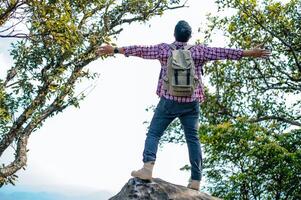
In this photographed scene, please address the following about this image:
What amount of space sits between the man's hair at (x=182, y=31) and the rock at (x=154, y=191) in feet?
6.41

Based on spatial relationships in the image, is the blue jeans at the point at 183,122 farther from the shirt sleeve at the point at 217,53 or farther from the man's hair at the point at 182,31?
the man's hair at the point at 182,31

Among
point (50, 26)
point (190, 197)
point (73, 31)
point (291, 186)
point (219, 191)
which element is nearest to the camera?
point (190, 197)

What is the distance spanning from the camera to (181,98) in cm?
660

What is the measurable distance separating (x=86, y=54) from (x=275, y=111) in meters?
9.92

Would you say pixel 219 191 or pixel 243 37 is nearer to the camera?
pixel 219 191

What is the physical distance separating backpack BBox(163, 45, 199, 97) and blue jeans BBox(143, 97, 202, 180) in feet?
0.77

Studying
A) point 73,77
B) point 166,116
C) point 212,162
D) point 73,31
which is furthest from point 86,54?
point 166,116

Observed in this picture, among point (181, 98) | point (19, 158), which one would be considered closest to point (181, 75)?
point (181, 98)

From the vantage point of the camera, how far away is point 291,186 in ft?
62.4

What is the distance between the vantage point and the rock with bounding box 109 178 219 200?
648 centimetres

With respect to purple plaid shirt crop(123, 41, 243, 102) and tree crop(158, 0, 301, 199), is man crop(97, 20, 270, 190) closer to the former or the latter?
purple plaid shirt crop(123, 41, 243, 102)

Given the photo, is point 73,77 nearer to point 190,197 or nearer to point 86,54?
point 86,54

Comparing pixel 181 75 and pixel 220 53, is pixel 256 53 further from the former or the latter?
pixel 181 75

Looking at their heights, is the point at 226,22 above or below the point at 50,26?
above
